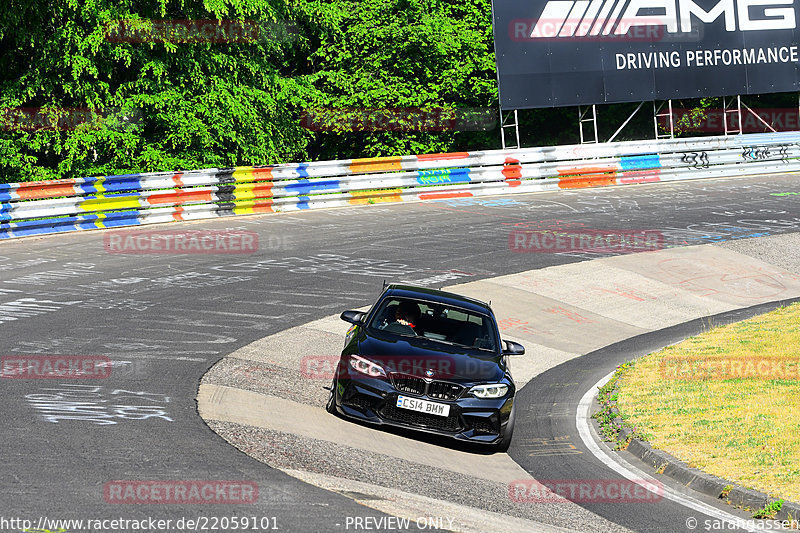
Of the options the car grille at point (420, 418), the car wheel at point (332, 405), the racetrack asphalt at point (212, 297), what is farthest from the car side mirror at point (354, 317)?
the racetrack asphalt at point (212, 297)

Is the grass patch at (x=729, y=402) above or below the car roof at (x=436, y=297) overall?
below

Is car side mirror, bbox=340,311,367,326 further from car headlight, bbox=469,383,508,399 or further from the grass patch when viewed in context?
the grass patch

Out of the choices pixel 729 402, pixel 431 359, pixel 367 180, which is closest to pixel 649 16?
pixel 367 180

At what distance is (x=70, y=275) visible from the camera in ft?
56.2

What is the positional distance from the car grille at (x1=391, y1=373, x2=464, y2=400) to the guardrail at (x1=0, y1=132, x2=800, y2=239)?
1423 centimetres

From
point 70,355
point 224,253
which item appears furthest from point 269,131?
point 70,355

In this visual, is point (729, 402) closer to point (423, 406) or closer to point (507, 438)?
point (507, 438)

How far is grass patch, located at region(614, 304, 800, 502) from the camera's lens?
905 cm

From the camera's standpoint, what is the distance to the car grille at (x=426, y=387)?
9.60 m

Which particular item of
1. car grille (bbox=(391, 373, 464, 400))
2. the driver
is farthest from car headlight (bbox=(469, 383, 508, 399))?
the driver

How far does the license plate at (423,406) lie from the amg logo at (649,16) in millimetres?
23633

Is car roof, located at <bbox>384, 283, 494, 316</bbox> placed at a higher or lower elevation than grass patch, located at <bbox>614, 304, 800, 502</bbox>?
higher

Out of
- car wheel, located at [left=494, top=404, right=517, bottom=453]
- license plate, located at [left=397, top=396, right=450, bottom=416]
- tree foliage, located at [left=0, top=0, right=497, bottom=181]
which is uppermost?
tree foliage, located at [left=0, top=0, right=497, bottom=181]

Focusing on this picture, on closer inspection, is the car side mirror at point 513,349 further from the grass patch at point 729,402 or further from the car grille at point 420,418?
the grass patch at point 729,402
